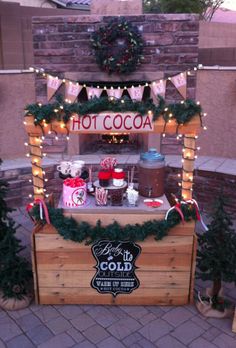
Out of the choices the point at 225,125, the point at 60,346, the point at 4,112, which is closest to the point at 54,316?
the point at 60,346

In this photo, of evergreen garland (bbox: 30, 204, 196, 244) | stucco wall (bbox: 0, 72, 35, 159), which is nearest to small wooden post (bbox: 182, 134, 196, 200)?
evergreen garland (bbox: 30, 204, 196, 244)

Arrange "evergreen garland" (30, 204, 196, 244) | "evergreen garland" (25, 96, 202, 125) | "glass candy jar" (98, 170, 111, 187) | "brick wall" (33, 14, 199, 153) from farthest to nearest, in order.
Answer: "brick wall" (33, 14, 199, 153) < "glass candy jar" (98, 170, 111, 187) < "evergreen garland" (30, 204, 196, 244) < "evergreen garland" (25, 96, 202, 125)

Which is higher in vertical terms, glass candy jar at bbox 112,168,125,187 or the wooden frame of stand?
glass candy jar at bbox 112,168,125,187

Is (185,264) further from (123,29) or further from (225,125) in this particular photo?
(123,29)

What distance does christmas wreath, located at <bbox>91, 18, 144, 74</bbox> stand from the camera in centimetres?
605

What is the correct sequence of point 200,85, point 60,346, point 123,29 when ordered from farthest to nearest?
point 200,85 → point 123,29 → point 60,346

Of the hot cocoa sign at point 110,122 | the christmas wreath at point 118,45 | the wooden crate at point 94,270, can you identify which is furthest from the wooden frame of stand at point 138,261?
the christmas wreath at point 118,45

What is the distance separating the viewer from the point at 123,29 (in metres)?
6.03

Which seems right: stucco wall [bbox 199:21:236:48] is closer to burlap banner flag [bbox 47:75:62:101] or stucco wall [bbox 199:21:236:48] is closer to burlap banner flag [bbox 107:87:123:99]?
burlap banner flag [bbox 107:87:123:99]

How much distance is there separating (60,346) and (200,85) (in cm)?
503

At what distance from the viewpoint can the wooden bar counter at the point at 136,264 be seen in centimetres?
360

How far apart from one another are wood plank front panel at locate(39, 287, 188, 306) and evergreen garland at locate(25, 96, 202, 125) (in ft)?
5.82

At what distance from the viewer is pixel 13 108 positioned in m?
6.62

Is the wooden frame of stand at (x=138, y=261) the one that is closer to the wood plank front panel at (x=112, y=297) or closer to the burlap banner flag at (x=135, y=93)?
the wood plank front panel at (x=112, y=297)
